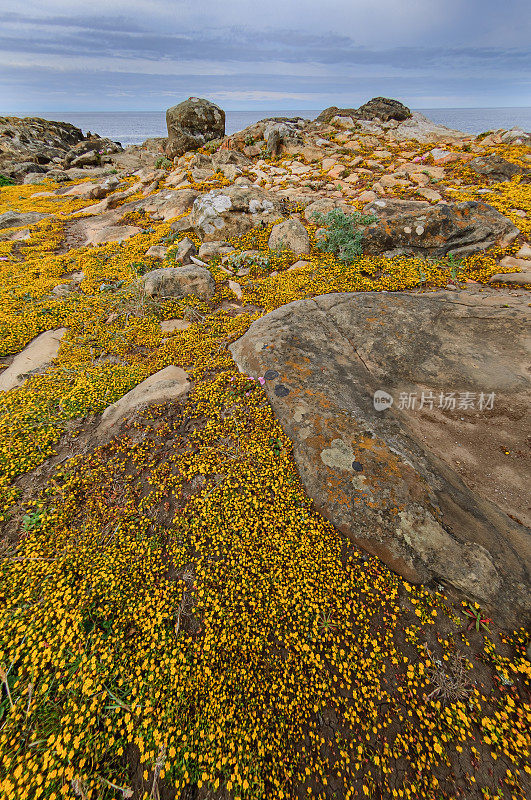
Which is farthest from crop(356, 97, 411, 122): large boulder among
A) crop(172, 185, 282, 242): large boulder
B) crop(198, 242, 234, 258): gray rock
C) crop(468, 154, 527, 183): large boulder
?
crop(198, 242, 234, 258): gray rock

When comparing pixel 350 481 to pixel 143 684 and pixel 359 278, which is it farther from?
pixel 359 278

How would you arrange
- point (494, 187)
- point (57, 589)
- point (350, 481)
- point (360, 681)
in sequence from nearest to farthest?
point (360, 681), point (57, 589), point (350, 481), point (494, 187)

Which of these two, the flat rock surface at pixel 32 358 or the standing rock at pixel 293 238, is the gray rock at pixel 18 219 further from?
the standing rock at pixel 293 238

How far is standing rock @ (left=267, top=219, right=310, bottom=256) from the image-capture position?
11555mm

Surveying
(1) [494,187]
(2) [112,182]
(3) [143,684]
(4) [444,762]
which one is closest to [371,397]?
(4) [444,762]

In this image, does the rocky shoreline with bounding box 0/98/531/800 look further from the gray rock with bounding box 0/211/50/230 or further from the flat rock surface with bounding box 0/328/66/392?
the gray rock with bounding box 0/211/50/230

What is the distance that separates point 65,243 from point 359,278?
15204mm

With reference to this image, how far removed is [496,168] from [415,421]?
658 inches

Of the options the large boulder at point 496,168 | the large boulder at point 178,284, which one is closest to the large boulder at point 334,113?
the large boulder at point 496,168

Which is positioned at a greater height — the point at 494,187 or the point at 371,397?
the point at 494,187

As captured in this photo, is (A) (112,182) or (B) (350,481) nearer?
(B) (350,481)

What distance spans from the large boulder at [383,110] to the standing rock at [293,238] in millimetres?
24580

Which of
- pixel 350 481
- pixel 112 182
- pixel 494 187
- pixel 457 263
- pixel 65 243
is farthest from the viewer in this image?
pixel 112 182

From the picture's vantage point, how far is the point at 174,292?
1001 cm
